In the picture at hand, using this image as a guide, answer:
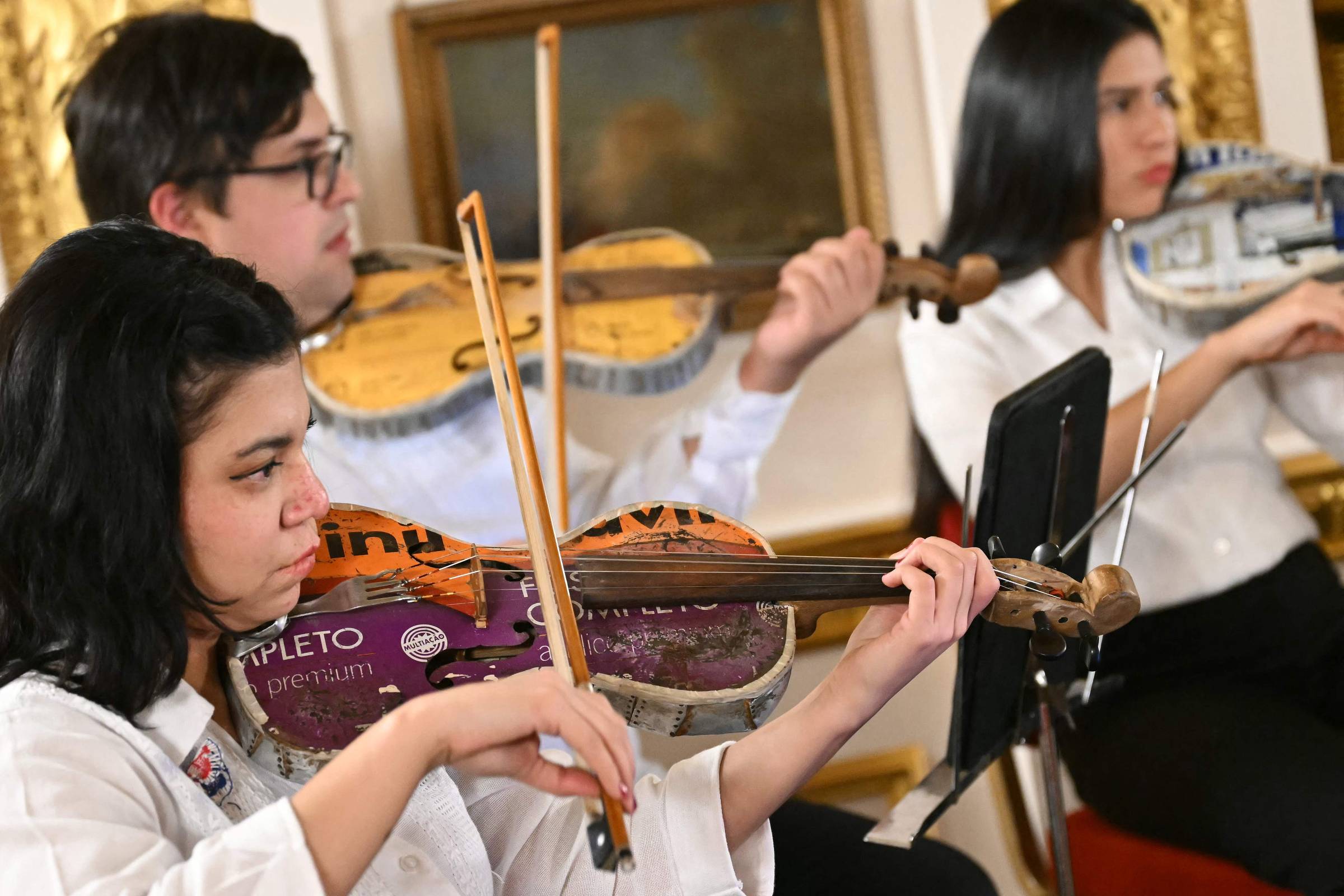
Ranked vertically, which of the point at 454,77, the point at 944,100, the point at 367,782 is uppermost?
the point at 454,77

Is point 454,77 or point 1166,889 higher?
point 454,77

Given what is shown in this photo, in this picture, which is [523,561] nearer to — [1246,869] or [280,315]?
[280,315]

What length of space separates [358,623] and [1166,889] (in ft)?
2.72

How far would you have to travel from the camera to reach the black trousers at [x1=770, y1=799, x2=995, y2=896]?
1058 millimetres

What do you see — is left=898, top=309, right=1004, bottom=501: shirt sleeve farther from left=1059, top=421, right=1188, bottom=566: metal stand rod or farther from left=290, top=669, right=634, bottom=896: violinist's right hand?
left=290, top=669, right=634, bottom=896: violinist's right hand

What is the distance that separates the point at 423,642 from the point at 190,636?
0.14 meters

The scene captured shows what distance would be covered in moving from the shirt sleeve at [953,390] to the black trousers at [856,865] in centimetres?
42

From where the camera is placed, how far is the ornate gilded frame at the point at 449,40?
1.72 meters

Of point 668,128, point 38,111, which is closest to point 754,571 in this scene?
point 668,128

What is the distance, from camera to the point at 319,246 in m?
1.34

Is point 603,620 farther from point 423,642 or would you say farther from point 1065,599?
point 1065,599

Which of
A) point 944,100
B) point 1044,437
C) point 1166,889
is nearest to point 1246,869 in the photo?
point 1166,889

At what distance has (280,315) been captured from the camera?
798mm

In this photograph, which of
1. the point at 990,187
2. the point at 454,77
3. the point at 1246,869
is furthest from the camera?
the point at 454,77
